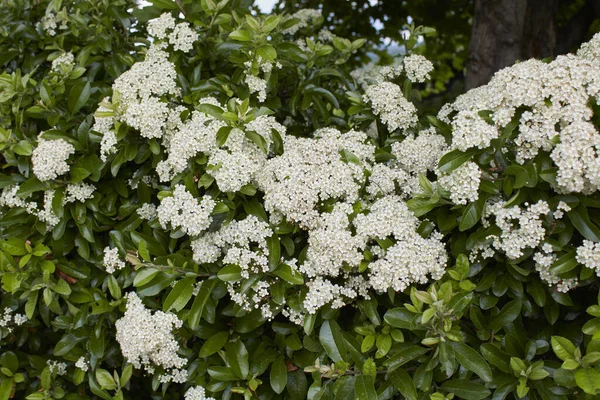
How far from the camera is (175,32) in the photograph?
2836 millimetres

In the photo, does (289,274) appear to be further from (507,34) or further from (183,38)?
(507,34)

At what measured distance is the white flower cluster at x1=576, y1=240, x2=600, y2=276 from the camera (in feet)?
6.39

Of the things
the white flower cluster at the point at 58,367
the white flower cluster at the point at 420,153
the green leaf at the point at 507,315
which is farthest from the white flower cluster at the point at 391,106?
the white flower cluster at the point at 58,367

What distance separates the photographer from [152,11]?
10.2ft

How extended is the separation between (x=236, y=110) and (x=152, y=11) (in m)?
1.08

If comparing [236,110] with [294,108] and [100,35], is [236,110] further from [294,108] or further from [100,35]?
[100,35]

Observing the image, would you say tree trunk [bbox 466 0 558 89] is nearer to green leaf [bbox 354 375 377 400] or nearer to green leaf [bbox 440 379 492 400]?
green leaf [bbox 440 379 492 400]

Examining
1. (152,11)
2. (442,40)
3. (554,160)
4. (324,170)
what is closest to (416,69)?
(324,170)

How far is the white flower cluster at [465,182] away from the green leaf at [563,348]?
571 mm

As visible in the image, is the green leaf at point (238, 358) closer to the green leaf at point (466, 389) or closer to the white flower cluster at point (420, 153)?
the green leaf at point (466, 389)

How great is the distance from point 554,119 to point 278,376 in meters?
1.48

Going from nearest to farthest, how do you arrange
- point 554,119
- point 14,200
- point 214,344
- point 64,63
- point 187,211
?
point 554,119, point 187,211, point 214,344, point 14,200, point 64,63

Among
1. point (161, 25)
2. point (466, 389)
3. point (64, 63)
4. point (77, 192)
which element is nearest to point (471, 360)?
point (466, 389)

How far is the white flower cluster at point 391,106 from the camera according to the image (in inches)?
111
